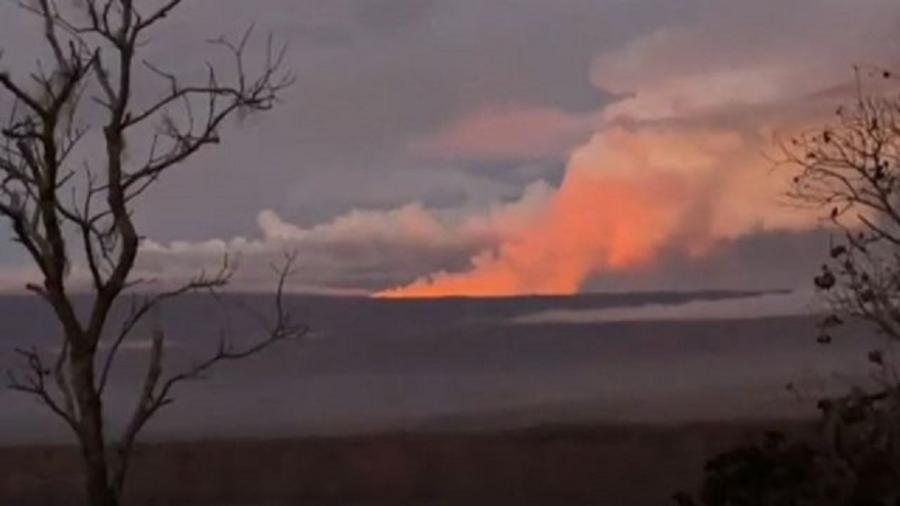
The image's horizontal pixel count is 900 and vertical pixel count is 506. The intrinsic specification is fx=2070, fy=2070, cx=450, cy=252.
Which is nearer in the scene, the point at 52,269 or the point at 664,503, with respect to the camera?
the point at 52,269

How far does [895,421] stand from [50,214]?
14.2 metres

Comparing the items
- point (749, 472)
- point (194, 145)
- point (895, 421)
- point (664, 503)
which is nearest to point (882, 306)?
point (895, 421)

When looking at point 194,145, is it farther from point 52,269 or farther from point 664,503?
point 664,503

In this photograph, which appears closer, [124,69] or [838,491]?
[124,69]

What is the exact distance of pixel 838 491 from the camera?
30.3m

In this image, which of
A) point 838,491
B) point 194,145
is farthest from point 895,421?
point 194,145

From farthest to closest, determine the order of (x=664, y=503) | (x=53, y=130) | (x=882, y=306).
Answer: (x=664, y=503)
(x=882, y=306)
(x=53, y=130)

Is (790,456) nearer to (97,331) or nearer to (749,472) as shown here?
(749,472)

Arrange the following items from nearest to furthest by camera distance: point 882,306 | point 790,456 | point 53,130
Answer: point 53,130 → point 882,306 → point 790,456

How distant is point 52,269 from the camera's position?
872 inches

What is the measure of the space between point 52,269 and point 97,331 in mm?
838

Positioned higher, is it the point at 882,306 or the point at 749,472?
the point at 882,306

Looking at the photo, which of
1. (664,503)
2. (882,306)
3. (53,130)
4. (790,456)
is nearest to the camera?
(53,130)

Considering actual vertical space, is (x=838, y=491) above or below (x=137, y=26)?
below
